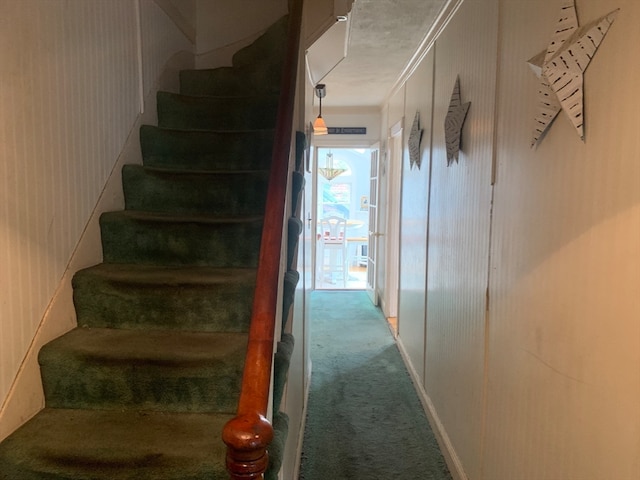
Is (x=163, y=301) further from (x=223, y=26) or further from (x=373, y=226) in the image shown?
(x=373, y=226)

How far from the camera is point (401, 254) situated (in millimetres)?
4289

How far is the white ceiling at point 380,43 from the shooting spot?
270cm

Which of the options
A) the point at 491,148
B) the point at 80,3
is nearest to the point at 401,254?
the point at 491,148

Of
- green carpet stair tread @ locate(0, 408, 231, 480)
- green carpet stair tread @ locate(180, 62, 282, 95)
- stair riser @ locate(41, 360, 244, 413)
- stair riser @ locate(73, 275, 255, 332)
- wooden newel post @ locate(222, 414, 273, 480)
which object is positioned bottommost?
green carpet stair tread @ locate(0, 408, 231, 480)

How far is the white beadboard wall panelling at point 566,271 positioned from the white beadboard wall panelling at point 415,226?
1.39m

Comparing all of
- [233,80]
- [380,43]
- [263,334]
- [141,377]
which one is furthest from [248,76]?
[263,334]

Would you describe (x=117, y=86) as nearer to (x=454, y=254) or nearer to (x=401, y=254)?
(x=454, y=254)

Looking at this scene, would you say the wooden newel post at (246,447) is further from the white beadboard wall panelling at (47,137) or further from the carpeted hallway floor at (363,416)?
the carpeted hallway floor at (363,416)

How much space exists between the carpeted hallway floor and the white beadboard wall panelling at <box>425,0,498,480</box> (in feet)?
0.71

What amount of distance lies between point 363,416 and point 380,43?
2.65 m

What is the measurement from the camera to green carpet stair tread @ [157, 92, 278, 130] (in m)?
2.46

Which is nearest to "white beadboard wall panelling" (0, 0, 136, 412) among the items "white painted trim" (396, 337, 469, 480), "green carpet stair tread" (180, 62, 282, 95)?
"green carpet stair tread" (180, 62, 282, 95)

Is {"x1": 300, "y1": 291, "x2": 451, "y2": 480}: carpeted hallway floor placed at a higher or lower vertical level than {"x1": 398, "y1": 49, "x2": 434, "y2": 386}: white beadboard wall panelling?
lower

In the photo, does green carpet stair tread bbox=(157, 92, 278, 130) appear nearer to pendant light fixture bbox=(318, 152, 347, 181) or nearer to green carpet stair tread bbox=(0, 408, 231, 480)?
green carpet stair tread bbox=(0, 408, 231, 480)
